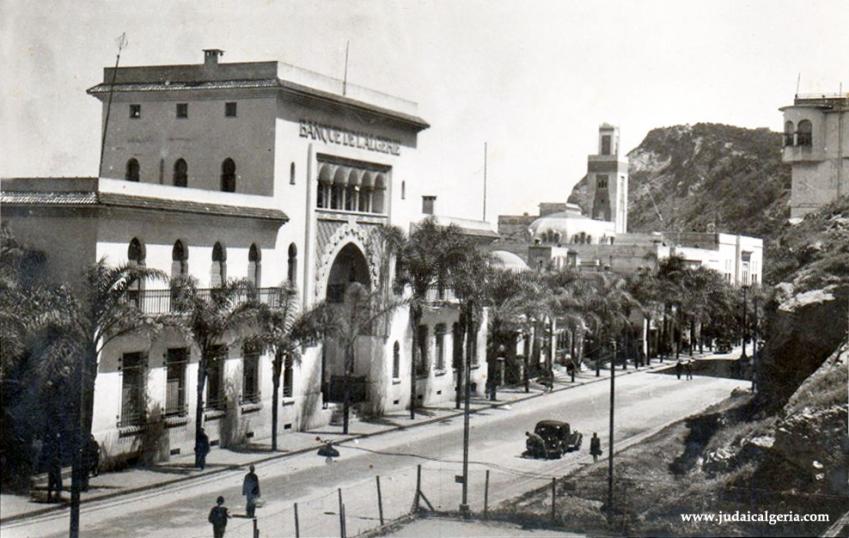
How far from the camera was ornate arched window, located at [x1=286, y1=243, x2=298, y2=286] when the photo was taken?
39.1 metres

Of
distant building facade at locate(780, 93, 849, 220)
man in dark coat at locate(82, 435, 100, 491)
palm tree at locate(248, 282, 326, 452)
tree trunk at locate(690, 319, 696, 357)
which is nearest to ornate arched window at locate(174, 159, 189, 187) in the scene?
palm tree at locate(248, 282, 326, 452)

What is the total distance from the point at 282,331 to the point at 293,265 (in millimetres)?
4735

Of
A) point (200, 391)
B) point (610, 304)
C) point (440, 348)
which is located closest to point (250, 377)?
point (200, 391)

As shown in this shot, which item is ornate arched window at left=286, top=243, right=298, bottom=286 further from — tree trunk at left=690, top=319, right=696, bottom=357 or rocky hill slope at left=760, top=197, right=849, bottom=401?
tree trunk at left=690, top=319, right=696, bottom=357

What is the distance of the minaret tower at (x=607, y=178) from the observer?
13000 cm

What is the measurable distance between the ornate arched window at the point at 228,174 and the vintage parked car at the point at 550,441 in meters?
14.0

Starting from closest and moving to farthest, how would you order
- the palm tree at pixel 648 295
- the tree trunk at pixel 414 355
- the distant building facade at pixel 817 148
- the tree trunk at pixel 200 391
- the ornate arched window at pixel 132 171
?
the tree trunk at pixel 200 391 → the ornate arched window at pixel 132 171 → the tree trunk at pixel 414 355 → the distant building facade at pixel 817 148 → the palm tree at pixel 648 295


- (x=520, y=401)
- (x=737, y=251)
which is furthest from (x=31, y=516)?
(x=737, y=251)

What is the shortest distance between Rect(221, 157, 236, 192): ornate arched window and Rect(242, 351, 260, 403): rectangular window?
6405 mm

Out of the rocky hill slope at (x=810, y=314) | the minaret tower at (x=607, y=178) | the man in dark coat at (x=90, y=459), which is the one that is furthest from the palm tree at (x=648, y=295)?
the minaret tower at (x=607, y=178)

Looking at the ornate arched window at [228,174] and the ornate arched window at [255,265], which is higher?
the ornate arched window at [228,174]

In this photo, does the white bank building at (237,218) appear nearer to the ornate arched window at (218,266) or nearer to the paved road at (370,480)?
the ornate arched window at (218,266)

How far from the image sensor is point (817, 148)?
5156 cm

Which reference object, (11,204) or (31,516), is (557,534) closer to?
(31,516)
